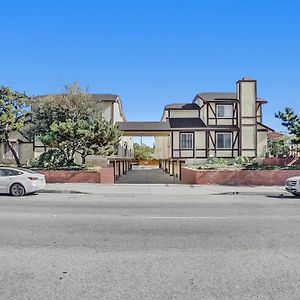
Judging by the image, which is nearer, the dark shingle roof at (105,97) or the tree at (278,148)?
the dark shingle roof at (105,97)

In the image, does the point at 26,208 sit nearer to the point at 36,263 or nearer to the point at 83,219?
the point at 83,219

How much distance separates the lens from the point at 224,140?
40.7 m

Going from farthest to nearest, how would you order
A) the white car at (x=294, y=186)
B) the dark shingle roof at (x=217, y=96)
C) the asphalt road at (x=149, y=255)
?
the dark shingle roof at (x=217, y=96) → the white car at (x=294, y=186) → the asphalt road at (x=149, y=255)

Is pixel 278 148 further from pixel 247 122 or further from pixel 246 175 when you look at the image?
pixel 246 175

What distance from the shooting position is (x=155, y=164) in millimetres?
64188

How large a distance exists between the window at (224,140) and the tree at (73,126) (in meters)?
16.4

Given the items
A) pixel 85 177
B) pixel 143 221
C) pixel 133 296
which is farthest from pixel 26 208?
pixel 85 177

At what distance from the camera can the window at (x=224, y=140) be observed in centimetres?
4072

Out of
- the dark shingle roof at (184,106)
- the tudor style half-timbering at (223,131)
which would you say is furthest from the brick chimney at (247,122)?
the dark shingle roof at (184,106)

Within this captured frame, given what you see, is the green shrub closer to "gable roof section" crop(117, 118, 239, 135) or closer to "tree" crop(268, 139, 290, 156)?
"gable roof section" crop(117, 118, 239, 135)

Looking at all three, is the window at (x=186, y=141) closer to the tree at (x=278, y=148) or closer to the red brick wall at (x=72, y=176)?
the tree at (x=278, y=148)

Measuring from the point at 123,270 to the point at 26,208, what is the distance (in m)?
8.33

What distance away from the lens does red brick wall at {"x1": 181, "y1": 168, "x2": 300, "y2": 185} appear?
23531 mm

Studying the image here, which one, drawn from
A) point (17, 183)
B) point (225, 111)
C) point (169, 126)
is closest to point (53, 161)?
point (17, 183)
